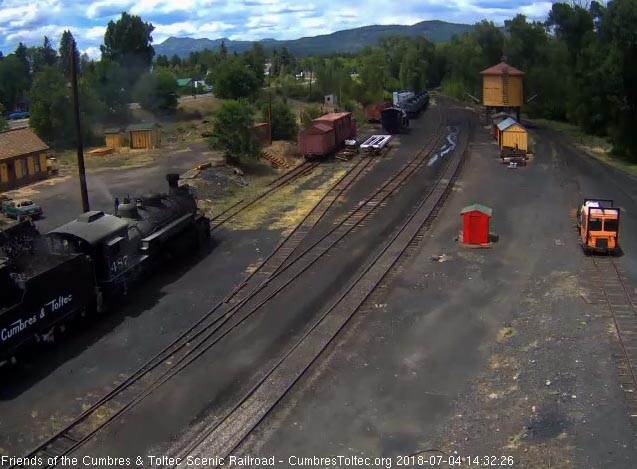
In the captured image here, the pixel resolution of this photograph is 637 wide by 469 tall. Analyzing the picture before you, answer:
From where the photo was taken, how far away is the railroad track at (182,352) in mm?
12732

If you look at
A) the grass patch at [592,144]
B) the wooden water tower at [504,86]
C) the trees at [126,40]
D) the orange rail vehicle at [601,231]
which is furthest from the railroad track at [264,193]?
the trees at [126,40]

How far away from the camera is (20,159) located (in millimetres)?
39406

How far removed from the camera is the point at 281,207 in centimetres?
3155

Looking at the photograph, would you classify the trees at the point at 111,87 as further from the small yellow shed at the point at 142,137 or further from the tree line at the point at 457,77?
the small yellow shed at the point at 142,137

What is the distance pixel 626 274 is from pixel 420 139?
3492 centimetres

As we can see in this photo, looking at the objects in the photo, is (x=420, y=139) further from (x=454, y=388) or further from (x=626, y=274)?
(x=454, y=388)

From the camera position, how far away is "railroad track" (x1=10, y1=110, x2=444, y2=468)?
12732 millimetres

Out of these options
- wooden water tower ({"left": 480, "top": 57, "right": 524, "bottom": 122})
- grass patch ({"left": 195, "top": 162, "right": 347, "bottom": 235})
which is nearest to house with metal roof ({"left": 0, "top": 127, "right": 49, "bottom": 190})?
grass patch ({"left": 195, "top": 162, "right": 347, "bottom": 235})

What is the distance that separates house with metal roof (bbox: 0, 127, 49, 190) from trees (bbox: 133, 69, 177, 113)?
3073 cm

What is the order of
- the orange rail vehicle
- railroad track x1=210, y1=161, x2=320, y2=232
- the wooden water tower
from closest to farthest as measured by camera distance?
the orange rail vehicle < railroad track x1=210, y1=161, x2=320, y2=232 < the wooden water tower

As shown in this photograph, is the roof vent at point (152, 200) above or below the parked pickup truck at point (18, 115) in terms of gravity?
below

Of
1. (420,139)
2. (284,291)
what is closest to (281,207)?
(284,291)

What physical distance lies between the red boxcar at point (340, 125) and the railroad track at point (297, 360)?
19.9 metres

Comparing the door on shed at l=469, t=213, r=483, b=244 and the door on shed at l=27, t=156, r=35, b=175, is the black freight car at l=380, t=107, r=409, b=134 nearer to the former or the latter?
the door on shed at l=27, t=156, r=35, b=175
